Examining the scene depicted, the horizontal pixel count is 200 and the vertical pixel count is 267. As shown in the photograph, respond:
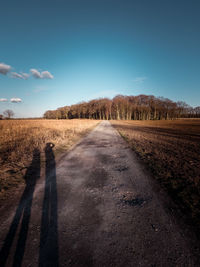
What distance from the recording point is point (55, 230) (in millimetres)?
1930

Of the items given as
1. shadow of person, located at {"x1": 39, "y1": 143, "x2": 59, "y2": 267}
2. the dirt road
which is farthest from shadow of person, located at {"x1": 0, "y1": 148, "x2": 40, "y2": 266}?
shadow of person, located at {"x1": 39, "y1": 143, "x2": 59, "y2": 267}

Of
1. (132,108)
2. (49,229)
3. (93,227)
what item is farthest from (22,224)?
(132,108)

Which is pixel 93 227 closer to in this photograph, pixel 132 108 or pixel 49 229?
pixel 49 229

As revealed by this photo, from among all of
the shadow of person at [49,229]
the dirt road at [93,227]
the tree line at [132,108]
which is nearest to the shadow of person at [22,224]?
the dirt road at [93,227]

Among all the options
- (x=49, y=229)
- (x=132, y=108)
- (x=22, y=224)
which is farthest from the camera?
(x=132, y=108)

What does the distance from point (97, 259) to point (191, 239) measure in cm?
154

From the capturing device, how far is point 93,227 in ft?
6.49

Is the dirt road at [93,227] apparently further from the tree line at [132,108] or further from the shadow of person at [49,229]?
the tree line at [132,108]

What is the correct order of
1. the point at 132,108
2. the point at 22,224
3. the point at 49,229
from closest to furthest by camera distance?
the point at 49,229 → the point at 22,224 → the point at 132,108

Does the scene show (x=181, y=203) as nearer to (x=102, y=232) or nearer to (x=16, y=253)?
(x=102, y=232)

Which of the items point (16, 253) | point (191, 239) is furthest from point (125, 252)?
point (16, 253)

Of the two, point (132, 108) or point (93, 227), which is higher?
point (132, 108)

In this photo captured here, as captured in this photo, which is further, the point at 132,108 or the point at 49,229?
the point at 132,108

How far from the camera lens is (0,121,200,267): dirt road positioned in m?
1.55
